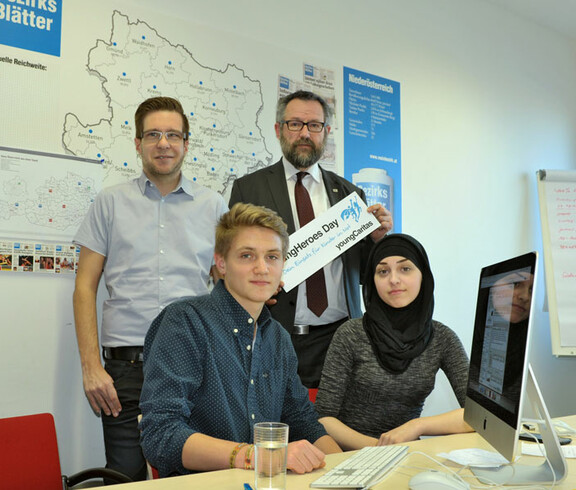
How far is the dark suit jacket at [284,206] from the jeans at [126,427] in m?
0.66

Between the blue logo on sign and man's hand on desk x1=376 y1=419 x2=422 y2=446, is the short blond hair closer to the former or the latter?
man's hand on desk x1=376 y1=419 x2=422 y2=446

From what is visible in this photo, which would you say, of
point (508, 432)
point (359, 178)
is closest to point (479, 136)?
point (359, 178)

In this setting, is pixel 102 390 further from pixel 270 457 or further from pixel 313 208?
pixel 270 457

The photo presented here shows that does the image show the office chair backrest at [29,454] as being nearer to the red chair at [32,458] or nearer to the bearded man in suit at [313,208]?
the red chair at [32,458]

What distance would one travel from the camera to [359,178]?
12.6ft

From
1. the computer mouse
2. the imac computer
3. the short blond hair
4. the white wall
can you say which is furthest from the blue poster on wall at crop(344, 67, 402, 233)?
the computer mouse

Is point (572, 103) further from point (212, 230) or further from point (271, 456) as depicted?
point (271, 456)

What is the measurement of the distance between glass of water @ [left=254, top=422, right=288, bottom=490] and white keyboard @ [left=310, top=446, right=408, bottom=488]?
4.1 inches

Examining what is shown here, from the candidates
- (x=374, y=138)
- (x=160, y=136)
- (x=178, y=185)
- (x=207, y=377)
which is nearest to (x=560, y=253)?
(x=374, y=138)

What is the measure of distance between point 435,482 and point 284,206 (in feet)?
5.80

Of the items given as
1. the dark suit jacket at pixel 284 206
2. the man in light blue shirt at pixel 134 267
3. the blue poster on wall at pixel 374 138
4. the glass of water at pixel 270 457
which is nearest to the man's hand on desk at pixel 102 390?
the man in light blue shirt at pixel 134 267

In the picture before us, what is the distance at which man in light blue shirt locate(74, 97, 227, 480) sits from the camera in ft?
7.99

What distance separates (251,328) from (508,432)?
72 cm

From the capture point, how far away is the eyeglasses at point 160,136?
254cm
